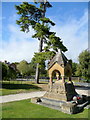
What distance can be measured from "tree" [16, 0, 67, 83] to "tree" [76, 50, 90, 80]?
16344mm

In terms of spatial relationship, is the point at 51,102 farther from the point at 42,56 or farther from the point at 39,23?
the point at 39,23

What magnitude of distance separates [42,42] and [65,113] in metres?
17.4

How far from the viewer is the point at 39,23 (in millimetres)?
22469

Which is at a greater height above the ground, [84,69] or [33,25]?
[33,25]

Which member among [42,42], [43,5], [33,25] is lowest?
[42,42]

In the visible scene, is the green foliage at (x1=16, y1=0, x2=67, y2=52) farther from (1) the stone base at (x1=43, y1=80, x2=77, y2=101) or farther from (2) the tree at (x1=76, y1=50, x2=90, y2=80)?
(2) the tree at (x1=76, y1=50, x2=90, y2=80)

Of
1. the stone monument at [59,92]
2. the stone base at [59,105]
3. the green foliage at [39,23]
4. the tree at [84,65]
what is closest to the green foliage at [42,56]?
the green foliage at [39,23]

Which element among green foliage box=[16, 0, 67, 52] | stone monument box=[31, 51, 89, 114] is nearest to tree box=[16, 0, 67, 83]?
green foliage box=[16, 0, 67, 52]

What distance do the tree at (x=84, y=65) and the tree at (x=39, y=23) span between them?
16344 millimetres

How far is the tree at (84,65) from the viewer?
34575 millimetres

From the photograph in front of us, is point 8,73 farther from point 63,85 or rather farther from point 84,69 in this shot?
point 84,69

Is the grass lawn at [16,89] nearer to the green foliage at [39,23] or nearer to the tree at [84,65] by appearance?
the green foliage at [39,23]

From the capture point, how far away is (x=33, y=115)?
25.8 ft

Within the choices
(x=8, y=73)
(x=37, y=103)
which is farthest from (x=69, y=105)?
(x=8, y=73)
